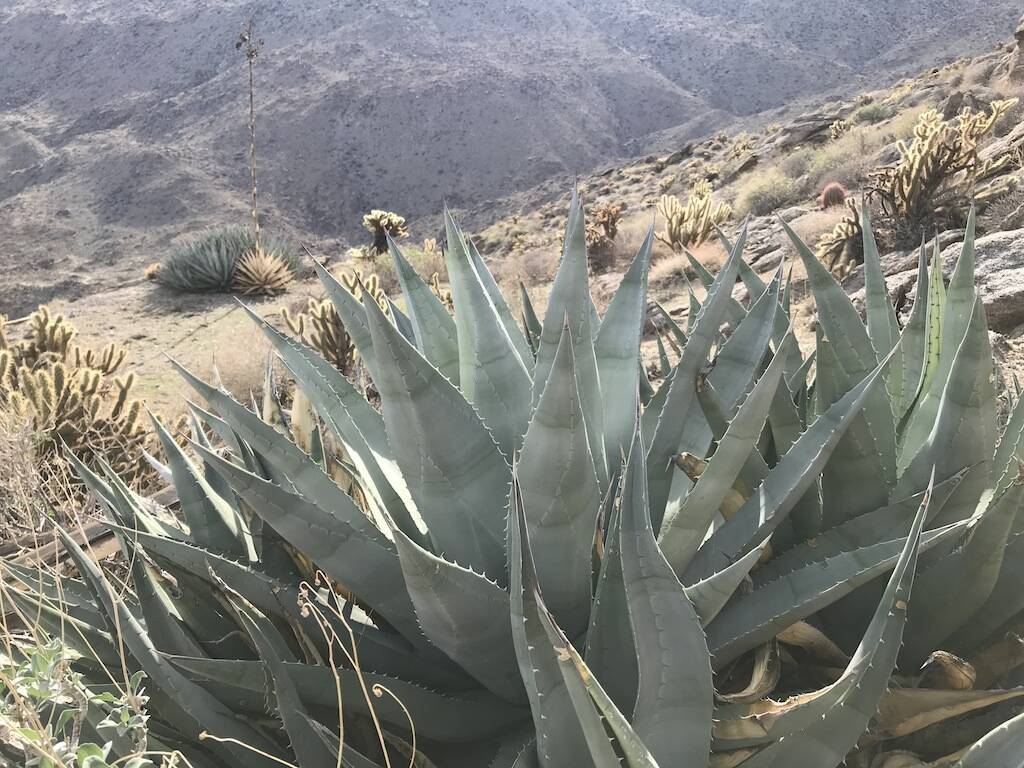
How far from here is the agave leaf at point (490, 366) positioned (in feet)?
5.41

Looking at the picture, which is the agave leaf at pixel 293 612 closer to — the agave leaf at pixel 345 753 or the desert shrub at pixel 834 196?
the agave leaf at pixel 345 753

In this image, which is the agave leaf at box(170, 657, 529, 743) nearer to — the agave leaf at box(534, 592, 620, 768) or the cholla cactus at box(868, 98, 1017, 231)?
the agave leaf at box(534, 592, 620, 768)

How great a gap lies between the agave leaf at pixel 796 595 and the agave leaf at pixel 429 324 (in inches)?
33.8

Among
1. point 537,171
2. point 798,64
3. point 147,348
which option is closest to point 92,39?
point 537,171

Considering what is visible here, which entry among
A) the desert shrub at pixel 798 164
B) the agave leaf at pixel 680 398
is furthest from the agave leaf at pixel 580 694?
the desert shrub at pixel 798 164

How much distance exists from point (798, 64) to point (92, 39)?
6758 centimetres

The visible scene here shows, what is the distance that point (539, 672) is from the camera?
1061 millimetres

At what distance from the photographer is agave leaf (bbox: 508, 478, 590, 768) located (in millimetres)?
994

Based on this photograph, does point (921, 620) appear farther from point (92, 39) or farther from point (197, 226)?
point (92, 39)

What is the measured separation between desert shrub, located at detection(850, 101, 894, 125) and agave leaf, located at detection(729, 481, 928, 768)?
23.5 m

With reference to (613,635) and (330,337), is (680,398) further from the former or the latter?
(330,337)

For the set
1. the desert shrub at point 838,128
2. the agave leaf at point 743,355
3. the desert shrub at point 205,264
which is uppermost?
the desert shrub at point 838,128

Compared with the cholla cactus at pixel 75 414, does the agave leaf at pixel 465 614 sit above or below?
above

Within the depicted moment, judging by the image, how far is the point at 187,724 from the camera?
1382 mm
